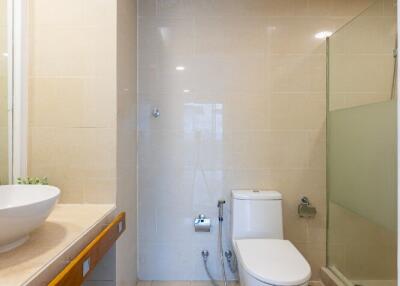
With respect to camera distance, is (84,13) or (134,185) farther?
(134,185)

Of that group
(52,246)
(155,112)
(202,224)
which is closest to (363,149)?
(202,224)

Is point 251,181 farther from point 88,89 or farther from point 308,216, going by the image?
point 88,89

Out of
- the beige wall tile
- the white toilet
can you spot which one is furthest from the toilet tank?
the beige wall tile

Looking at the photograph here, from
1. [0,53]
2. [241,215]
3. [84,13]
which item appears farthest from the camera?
[241,215]

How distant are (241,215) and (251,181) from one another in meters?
0.28

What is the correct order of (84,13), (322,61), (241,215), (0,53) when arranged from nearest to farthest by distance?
1. (0,53)
2. (84,13)
3. (241,215)
4. (322,61)

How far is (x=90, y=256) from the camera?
0.96m

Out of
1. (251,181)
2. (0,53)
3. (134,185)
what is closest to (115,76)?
(0,53)

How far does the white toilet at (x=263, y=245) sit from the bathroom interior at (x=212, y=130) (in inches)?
0.4

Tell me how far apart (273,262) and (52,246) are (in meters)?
1.06

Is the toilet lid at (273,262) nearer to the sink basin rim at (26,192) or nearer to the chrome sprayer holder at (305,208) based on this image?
the chrome sprayer holder at (305,208)

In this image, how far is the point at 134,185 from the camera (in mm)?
1872

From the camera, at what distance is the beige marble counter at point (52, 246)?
2.32 ft

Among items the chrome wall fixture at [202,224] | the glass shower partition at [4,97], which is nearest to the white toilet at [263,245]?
the chrome wall fixture at [202,224]
